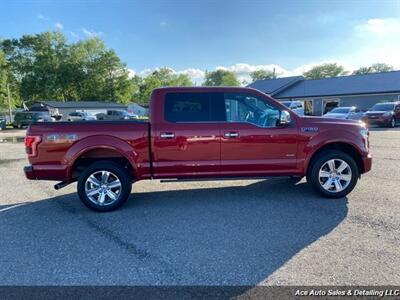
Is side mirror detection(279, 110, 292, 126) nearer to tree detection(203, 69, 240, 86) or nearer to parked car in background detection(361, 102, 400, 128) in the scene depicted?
parked car in background detection(361, 102, 400, 128)

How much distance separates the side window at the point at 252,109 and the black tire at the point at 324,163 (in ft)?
3.51

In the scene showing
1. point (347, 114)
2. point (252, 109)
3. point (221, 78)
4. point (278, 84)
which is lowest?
point (347, 114)

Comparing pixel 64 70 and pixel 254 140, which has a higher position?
pixel 64 70

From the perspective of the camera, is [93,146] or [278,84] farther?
[278,84]

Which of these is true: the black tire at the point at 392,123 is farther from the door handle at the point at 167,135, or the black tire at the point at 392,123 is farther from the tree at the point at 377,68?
the tree at the point at 377,68

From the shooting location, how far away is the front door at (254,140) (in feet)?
18.0

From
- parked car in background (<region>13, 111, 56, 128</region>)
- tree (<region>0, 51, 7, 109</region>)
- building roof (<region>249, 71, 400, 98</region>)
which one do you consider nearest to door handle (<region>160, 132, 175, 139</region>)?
parked car in background (<region>13, 111, 56, 128</region>)

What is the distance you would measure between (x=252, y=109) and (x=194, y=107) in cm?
105

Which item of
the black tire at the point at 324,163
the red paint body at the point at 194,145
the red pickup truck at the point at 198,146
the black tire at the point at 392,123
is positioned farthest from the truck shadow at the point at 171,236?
the black tire at the point at 392,123

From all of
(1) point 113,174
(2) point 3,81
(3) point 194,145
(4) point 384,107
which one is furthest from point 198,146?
(2) point 3,81

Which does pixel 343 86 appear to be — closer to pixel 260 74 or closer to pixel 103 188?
pixel 103 188

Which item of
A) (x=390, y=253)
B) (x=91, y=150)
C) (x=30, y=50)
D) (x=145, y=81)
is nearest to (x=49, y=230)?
(x=91, y=150)

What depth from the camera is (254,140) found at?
5496 mm

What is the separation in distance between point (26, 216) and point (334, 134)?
5531 millimetres
